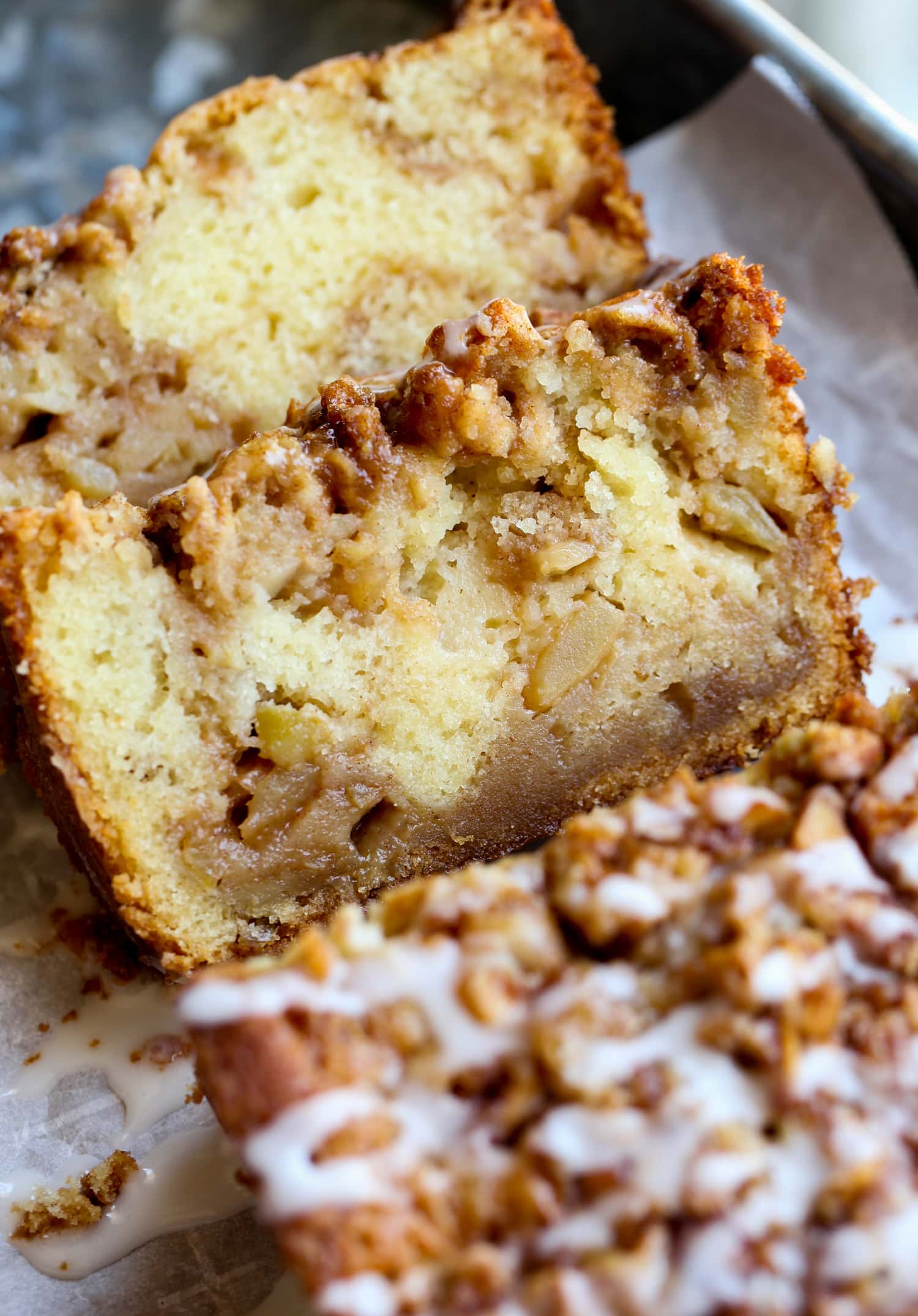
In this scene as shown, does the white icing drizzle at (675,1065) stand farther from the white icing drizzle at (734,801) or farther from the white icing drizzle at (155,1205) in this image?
the white icing drizzle at (155,1205)

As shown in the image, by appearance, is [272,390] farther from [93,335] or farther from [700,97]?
[700,97]

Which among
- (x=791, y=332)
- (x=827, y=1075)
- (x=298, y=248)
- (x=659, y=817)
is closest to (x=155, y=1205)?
(x=659, y=817)

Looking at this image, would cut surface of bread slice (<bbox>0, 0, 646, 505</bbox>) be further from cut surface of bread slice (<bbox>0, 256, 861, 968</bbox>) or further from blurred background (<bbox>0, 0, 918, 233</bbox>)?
blurred background (<bbox>0, 0, 918, 233</bbox>)

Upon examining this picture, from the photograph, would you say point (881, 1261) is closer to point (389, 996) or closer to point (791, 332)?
point (389, 996)

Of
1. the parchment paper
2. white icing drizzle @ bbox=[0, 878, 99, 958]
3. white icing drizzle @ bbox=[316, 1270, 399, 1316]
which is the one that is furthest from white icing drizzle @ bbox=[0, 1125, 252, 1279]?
white icing drizzle @ bbox=[316, 1270, 399, 1316]

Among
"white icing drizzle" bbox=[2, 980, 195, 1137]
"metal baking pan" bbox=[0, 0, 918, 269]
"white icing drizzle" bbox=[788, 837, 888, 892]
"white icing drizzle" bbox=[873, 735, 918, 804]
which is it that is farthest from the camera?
"metal baking pan" bbox=[0, 0, 918, 269]

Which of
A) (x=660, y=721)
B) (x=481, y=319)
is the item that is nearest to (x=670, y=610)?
(x=660, y=721)
